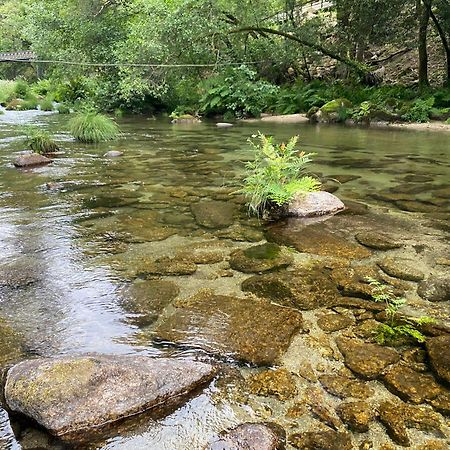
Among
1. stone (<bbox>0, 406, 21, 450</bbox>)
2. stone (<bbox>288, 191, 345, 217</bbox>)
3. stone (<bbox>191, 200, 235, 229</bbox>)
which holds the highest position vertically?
stone (<bbox>288, 191, 345, 217</bbox>)

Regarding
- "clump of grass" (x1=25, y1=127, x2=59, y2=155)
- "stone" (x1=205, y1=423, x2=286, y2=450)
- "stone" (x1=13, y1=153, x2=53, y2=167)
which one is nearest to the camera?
"stone" (x1=205, y1=423, x2=286, y2=450)

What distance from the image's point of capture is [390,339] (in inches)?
106

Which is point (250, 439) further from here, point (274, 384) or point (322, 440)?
point (274, 384)

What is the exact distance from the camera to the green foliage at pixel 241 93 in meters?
18.4

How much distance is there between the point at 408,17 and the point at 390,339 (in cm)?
1629

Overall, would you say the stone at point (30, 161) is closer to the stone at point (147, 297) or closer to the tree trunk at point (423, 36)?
the stone at point (147, 297)

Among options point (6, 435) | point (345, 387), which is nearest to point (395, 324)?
point (345, 387)

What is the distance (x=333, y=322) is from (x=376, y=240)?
5.37ft

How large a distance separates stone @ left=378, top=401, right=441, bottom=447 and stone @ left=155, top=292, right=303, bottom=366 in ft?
2.15

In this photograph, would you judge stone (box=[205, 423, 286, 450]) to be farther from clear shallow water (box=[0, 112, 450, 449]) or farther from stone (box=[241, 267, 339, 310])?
stone (box=[241, 267, 339, 310])

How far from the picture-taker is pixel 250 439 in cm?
189

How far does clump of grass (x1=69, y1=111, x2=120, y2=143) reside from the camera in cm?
1173

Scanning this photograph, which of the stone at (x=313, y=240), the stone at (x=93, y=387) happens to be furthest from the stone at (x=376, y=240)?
the stone at (x=93, y=387)

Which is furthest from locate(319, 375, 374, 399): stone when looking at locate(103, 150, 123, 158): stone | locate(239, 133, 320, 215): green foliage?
locate(103, 150, 123, 158): stone
